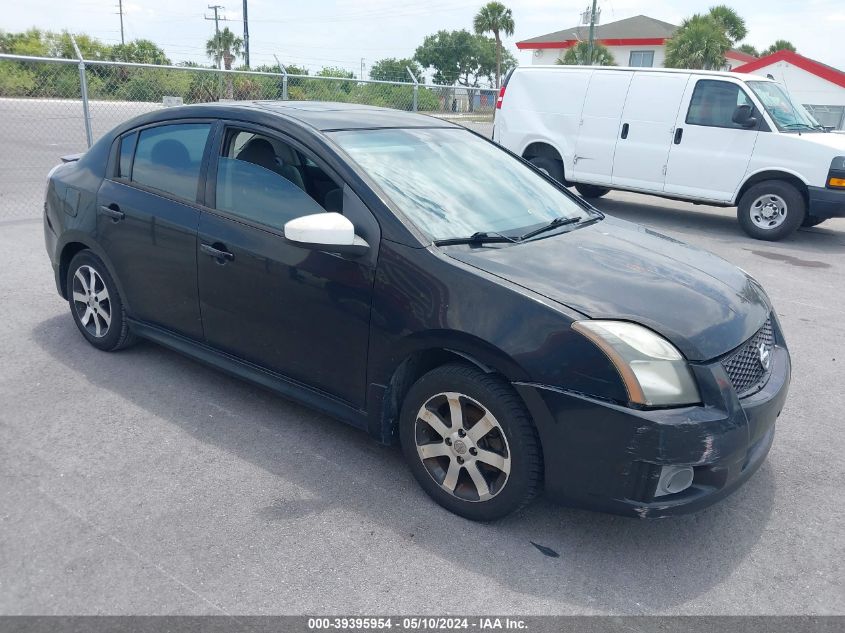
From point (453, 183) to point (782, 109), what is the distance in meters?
7.81

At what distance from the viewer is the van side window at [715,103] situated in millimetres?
9492

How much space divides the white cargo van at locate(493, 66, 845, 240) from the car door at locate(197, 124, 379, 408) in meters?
7.71

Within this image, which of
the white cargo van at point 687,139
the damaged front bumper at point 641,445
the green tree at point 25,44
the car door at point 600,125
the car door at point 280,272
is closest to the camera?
Result: the damaged front bumper at point 641,445

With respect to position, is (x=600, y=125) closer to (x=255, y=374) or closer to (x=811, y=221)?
(x=811, y=221)

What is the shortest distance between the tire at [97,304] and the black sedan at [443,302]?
5 centimetres

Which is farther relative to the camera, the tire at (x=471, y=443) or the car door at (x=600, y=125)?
the car door at (x=600, y=125)

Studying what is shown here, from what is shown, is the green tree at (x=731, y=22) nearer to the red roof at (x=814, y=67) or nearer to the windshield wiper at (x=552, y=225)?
the red roof at (x=814, y=67)

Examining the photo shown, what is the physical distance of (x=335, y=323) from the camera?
331cm

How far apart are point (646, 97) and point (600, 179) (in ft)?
4.37

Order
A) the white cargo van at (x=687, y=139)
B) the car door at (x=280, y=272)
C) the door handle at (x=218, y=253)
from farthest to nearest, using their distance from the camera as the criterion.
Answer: the white cargo van at (x=687, y=139) → the door handle at (x=218, y=253) → the car door at (x=280, y=272)

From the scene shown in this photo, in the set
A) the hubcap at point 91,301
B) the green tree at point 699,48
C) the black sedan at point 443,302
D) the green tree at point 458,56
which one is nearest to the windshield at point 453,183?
the black sedan at point 443,302

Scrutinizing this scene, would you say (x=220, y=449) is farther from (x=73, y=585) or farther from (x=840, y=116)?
(x=840, y=116)

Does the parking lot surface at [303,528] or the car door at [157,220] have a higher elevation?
the car door at [157,220]

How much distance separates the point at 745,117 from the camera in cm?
930
